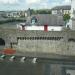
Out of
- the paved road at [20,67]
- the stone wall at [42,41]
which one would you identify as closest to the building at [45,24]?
the stone wall at [42,41]

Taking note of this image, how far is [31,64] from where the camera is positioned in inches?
1486

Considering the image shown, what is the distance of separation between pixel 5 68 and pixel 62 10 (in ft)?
275

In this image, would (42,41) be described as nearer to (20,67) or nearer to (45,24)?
(45,24)

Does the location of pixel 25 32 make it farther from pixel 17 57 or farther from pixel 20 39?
pixel 17 57

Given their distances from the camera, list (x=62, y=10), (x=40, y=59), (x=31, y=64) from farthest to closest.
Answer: (x=62, y=10) → (x=40, y=59) → (x=31, y=64)

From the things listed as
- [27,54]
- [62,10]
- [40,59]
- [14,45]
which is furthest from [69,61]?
[62,10]

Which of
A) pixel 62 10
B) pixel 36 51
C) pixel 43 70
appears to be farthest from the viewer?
pixel 62 10

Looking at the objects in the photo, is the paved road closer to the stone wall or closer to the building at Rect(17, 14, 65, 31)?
the stone wall

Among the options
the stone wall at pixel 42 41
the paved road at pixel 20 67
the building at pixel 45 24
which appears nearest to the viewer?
the paved road at pixel 20 67

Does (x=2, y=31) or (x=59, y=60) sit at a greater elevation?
(x=2, y=31)

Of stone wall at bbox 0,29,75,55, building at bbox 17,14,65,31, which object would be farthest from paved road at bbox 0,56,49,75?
building at bbox 17,14,65,31

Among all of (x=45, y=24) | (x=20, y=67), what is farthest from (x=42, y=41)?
(x=20, y=67)

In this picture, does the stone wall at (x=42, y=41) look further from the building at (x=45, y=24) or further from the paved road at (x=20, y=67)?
the building at (x=45, y=24)

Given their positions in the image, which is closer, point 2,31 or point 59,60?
point 59,60
